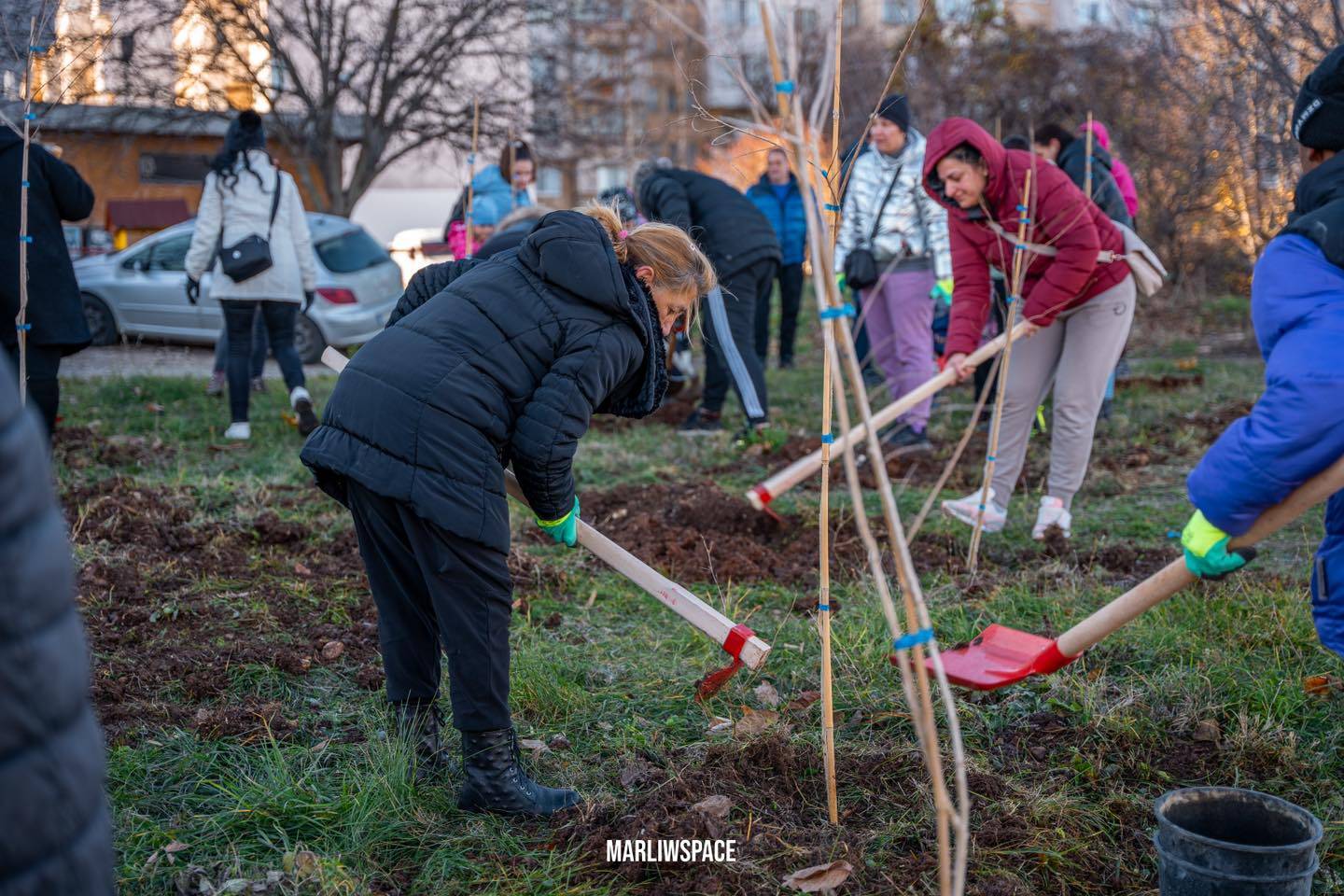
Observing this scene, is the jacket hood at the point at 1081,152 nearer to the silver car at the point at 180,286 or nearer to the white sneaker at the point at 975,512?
the white sneaker at the point at 975,512

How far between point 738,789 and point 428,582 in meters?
0.90

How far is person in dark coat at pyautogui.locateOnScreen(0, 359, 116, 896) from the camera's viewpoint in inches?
42.7

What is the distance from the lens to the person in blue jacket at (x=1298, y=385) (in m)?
2.23

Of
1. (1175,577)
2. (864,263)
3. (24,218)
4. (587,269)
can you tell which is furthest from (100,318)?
(1175,577)

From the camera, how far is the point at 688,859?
2.47m

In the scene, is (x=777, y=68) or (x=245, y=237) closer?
(x=777, y=68)

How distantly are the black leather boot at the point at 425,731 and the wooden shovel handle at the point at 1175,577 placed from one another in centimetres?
154

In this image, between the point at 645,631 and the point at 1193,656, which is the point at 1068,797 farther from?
the point at 645,631

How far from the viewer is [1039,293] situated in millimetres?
4559

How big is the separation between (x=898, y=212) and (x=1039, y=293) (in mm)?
2245

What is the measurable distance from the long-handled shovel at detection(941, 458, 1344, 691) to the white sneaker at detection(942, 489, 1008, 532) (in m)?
1.83

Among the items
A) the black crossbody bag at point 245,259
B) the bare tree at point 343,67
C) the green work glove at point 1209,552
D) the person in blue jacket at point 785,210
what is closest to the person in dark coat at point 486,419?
the green work glove at point 1209,552

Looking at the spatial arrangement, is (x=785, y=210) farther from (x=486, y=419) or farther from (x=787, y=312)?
(x=486, y=419)

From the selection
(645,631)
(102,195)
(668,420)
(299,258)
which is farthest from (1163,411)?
(102,195)
